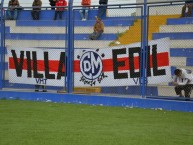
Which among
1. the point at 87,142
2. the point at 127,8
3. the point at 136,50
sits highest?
the point at 127,8

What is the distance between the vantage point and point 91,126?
35.1 ft

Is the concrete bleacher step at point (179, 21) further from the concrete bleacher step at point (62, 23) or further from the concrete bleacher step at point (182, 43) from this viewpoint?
the concrete bleacher step at point (62, 23)

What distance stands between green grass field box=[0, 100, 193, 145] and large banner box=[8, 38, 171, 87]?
115 cm

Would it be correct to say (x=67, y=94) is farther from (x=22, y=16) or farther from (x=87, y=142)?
(x=87, y=142)

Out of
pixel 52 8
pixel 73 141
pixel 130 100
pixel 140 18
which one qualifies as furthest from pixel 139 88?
pixel 73 141

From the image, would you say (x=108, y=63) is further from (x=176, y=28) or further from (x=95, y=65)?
(x=176, y=28)

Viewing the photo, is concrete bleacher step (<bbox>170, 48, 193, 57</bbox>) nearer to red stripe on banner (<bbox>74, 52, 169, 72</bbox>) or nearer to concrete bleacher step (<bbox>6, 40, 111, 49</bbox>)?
red stripe on banner (<bbox>74, 52, 169, 72</bbox>)

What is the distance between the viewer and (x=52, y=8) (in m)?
17.7

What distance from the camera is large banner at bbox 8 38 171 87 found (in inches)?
580

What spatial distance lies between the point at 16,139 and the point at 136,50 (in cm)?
668

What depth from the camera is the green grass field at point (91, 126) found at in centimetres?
905

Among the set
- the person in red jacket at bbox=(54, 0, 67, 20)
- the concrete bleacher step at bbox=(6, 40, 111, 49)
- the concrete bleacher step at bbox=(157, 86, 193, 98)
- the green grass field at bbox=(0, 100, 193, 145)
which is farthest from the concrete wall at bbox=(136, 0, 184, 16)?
the green grass field at bbox=(0, 100, 193, 145)

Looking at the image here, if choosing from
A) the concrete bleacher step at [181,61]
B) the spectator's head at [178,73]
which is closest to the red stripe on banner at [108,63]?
the spectator's head at [178,73]

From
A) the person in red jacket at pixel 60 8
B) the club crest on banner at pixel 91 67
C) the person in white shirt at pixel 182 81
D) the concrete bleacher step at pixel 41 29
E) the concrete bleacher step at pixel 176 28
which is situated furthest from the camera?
the concrete bleacher step at pixel 41 29
